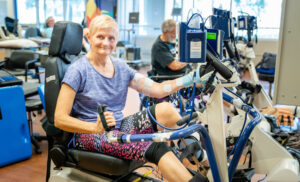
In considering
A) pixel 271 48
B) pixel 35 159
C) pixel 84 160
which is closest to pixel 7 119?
pixel 35 159

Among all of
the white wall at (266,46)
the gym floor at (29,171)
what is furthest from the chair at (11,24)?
the white wall at (266,46)

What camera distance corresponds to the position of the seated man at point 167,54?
325cm

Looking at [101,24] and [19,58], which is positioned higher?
Answer: [101,24]

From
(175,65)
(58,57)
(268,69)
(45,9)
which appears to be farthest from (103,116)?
(45,9)

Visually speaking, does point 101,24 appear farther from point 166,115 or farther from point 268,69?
point 268,69

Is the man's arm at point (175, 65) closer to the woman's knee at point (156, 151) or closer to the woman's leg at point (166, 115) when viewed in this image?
the woman's leg at point (166, 115)

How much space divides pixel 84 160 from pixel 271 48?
751 cm

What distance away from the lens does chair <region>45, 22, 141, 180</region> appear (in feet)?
5.13

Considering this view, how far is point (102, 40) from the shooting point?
1.72m

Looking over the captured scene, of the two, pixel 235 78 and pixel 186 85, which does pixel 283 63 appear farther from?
pixel 186 85

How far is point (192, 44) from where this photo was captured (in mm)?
1284

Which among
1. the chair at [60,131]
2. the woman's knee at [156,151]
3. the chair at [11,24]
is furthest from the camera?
the chair at [11,24]

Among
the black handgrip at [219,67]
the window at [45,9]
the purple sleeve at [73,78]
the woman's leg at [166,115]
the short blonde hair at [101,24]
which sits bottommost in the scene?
the woman's leg at [166,115]

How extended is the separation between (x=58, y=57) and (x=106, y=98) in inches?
15.6
